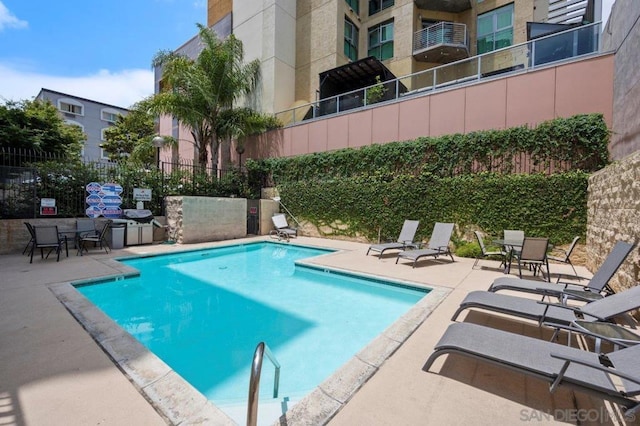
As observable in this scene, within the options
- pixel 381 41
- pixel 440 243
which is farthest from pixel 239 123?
pixel 440 243

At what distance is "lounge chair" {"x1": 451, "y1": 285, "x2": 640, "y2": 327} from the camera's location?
2.89 metres

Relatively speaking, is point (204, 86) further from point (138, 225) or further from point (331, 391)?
point (331, 391)

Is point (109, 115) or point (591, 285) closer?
point (591, 285)

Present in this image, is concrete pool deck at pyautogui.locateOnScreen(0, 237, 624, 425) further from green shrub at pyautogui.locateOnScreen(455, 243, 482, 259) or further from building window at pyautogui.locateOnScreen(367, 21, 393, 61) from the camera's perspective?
building window at pyautogui.locateOnScreen(367, 21, 393, 61)

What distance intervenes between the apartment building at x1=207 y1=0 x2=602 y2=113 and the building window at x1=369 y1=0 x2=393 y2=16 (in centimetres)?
3

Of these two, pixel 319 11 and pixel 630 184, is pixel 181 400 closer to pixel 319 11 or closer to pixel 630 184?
pixel 630 184

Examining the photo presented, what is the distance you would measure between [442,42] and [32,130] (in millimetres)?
20495

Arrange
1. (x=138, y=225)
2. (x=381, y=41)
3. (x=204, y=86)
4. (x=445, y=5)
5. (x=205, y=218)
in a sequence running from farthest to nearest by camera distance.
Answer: (x=381, y=41)
(x=445, y=5)
(x=204, y=86)
(x=205, y=218)
(x=138, y=225)

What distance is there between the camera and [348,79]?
17375mm

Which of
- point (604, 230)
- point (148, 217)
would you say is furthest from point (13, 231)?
point (604, 230)

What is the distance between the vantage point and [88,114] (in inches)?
1382

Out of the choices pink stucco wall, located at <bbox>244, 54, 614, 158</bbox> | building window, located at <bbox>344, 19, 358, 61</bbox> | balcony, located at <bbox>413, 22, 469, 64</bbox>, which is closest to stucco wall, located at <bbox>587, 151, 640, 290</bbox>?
pink stucco wall, located at <bbox>244, 54, 614, 158</bbox>

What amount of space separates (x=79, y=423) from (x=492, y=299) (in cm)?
412

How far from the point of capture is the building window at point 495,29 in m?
15.9
